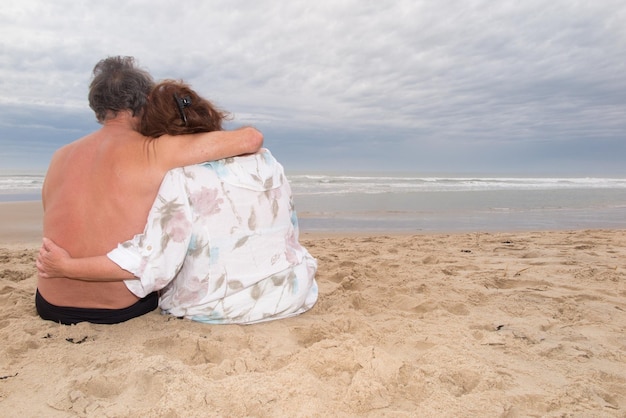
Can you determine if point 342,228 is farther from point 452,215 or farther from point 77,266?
point 77,266

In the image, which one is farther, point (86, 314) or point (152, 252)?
point (86, 314)

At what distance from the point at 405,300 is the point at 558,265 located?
2.15m

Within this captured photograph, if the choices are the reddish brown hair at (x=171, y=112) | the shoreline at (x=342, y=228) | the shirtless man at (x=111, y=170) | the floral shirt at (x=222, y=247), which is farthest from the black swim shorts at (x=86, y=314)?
the shoreline at (x=342, y=228)

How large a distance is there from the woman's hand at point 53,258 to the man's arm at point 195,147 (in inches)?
25.6

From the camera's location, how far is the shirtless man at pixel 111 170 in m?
2.24

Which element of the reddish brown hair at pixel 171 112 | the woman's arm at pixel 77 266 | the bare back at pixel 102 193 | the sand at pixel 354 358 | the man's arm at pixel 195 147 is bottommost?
the sand at pixel 354 358

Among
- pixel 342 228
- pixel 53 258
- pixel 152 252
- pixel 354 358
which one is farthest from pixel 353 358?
pixel 342 228

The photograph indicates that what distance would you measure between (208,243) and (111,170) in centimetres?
59

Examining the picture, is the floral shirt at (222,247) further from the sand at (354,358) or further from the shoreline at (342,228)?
the shoreline at (342,228)

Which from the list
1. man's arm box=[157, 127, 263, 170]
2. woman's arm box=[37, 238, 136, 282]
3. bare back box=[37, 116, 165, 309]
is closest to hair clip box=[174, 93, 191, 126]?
man's arm box=[157, 127, 263, 170]

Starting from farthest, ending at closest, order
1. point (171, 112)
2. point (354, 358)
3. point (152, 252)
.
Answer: point (171, 112), point (152, 252), point (354, 358)

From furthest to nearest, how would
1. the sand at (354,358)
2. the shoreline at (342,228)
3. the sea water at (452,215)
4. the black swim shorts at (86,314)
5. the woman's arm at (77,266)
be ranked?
the sea water at (452,215), the shoreline at (342,228), the black swim shorts at (86,314), the woman's arm at (77,266), the sand at (354,358)

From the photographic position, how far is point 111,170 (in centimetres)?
223

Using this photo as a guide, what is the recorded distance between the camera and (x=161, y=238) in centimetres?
221
